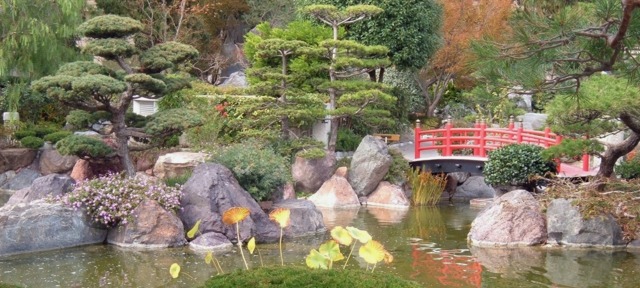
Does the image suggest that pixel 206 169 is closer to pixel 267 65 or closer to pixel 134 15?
pixel 267 65

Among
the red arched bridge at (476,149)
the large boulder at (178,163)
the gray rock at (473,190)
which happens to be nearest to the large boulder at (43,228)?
Answer: the large boulder at (178,163)

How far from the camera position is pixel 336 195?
1625cm

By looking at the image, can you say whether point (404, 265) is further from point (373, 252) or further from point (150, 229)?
point (373, 252)

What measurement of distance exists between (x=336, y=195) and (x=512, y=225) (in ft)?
15.8

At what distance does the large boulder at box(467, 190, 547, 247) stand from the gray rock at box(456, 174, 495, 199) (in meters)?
5.94

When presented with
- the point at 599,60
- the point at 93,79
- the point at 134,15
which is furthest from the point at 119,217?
the point at 134,15

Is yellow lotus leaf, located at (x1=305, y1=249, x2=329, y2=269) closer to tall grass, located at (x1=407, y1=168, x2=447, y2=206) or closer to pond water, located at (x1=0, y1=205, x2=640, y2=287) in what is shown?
pond water, located at (x1=0, y1=205, x2=640, y2=287)

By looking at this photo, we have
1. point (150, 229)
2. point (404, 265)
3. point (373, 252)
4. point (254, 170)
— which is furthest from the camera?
point (254, 170)

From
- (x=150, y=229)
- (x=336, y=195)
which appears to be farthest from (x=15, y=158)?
(x=150, y=229)

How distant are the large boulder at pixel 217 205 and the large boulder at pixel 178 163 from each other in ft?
7.55

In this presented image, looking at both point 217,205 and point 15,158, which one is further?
point 15,158

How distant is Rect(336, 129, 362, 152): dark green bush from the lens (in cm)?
1873

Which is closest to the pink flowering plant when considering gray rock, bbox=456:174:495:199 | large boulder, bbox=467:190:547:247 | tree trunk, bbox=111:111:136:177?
tree trunk, bbox=111:111:136:177

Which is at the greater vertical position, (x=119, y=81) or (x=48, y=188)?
(x=119, y=81)
